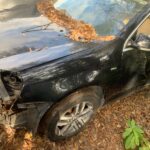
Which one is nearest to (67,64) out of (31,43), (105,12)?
(31,43)

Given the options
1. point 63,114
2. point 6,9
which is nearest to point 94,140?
point 63,114

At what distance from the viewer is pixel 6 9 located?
5027 millimetres

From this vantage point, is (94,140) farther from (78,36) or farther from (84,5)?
(84,5)

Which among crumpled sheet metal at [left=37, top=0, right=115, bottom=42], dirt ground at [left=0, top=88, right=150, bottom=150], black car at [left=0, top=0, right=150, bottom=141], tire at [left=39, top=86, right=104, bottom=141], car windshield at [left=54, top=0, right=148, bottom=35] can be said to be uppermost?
car windshield at [left=54, top=0, right=148, bottom=35]

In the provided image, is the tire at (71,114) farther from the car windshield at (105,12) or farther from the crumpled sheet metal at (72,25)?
the car windshield at (105,12)

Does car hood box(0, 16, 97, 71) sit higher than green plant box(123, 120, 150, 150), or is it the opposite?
car hood box(0, 16, 97, 71)

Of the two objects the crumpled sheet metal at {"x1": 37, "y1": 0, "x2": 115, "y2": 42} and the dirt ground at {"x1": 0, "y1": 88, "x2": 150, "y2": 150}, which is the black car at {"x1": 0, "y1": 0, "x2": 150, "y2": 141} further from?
the dirt ground at {"x1": 0, "y1": 88, "x2": 150, "y2": 150}

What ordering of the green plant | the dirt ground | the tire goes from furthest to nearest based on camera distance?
the green plant → the dirt ground → the tire

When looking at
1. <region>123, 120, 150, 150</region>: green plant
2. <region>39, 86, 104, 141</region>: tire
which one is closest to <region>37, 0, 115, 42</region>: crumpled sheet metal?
<region>39, 86, 104, 141</region>: tire

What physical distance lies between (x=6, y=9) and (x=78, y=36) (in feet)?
4.54

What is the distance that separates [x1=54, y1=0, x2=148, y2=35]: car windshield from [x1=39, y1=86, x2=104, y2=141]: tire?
2.64 ft

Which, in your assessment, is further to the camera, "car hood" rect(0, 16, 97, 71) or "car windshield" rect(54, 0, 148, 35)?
"car windshield" rect(54, 0, 148, 35)

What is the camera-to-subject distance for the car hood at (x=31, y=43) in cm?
384

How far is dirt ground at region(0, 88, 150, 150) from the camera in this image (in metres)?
4.36
